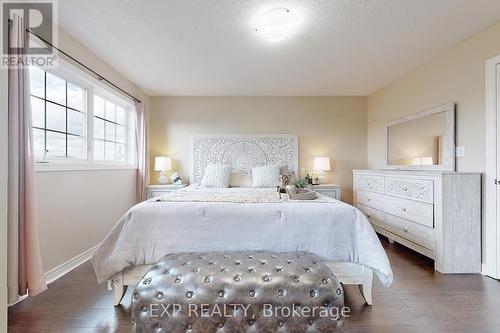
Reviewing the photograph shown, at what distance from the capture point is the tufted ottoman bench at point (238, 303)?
1.31 metres

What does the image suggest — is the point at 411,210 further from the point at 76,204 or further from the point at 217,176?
the point at 76,204

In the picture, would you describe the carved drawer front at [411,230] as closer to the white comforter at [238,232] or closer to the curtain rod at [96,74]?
the white comforter at [238,232]

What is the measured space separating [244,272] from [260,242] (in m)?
0.45

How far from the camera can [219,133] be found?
439cm

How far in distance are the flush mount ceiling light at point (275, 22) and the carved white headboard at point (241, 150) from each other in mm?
2256

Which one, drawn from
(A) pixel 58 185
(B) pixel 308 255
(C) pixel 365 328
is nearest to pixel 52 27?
(A) pixel 58 185

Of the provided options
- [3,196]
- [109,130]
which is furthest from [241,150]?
[3,196]

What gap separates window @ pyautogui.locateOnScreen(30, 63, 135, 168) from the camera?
7.25ft

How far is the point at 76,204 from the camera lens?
2529mm

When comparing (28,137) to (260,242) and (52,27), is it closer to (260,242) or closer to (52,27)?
(52,27)

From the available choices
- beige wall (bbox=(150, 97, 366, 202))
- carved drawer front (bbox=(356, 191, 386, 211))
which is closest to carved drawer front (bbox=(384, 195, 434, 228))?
carved drawer front (bbox=(356, 191, 386, 211))

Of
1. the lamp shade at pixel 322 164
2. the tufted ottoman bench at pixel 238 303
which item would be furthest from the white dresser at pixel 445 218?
the tufted ottoman bench at pixel 238 303

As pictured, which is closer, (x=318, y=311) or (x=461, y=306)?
(x=318, y=311)

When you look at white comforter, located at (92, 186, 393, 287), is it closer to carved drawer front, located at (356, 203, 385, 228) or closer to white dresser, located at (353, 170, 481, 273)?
white dresser, located at (353, 170, 481, 273)
